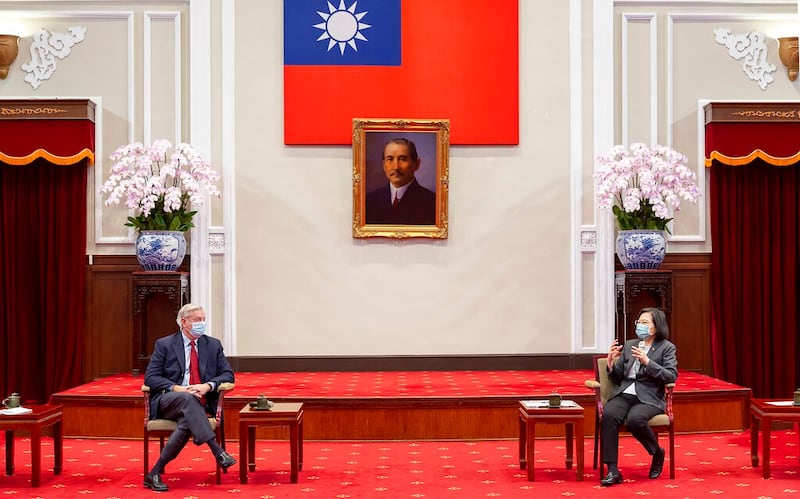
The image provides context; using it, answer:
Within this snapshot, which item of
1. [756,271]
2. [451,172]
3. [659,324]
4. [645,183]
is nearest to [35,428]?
[659,324]

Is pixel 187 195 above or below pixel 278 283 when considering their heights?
above

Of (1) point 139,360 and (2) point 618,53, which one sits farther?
(2) point 618,53

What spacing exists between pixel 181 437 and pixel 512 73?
4.85 meters

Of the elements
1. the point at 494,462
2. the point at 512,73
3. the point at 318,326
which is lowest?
the point at 494,462

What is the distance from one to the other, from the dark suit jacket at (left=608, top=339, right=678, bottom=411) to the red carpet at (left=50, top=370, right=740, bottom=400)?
1268 millimetres

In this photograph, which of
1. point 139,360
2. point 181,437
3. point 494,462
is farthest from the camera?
point 139,360

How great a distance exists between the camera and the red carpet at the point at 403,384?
7.64 metres

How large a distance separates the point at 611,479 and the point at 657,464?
373 mm

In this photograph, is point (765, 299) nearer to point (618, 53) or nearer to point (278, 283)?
point (618, 53)

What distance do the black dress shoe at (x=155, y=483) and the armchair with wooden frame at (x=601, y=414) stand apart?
248cm

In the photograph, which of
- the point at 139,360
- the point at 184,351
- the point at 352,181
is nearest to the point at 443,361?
the point at 352,181

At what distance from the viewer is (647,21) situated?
30.5 ft

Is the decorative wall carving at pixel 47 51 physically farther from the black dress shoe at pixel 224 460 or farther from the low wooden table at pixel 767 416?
the low wooden table at pixel 767 416

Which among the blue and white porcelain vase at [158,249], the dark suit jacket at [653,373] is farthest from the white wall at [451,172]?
the dark suit jacket at [653,373]
